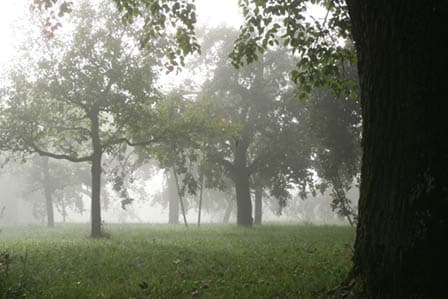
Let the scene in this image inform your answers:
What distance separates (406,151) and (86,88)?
18276 millimetres

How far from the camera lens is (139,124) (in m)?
21.4

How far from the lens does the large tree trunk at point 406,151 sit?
14.7 feet

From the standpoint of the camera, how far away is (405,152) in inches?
187

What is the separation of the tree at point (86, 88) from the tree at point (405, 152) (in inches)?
654

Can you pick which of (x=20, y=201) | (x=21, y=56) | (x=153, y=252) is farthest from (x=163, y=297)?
(x=20, y=201)

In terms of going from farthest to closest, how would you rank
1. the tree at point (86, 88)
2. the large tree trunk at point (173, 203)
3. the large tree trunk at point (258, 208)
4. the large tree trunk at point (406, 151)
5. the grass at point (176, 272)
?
the large tree trunk at point (173, 203) → the large tree trunk at point (258, 208) → the tree at point (86, 88) → the grass at point (176, 272) → the large tree trunk at point (406, 151)

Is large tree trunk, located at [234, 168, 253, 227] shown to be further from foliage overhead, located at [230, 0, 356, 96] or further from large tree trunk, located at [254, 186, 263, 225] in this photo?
foliage overhead, located at [230, 0, 356, 96]

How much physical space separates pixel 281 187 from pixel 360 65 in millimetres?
21547

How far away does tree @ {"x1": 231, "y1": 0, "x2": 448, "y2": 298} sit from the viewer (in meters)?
4.49

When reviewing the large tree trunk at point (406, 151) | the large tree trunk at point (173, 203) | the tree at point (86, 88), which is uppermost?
the tree at point (86, 88)

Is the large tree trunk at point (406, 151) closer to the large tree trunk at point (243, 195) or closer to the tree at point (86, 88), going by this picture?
the tree at point (86, 88)

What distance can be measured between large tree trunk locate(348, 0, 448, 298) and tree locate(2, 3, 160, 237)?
1664 centimetres

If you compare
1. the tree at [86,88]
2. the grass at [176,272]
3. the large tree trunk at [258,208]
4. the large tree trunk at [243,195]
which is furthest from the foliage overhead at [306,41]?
the large tree trunk at [258,208]

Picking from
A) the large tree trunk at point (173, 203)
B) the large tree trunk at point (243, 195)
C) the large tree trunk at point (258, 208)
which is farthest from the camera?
the large tree trunk at point (173, 203)
